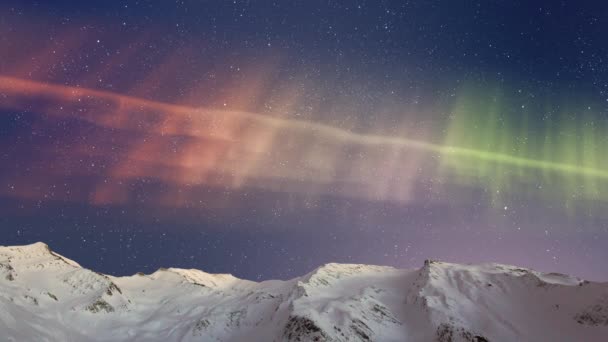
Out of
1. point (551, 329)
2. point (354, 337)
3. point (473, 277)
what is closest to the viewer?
point (551, 329)

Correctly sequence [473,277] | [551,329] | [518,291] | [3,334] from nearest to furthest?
[3,334]
[551,329]
[518,291]
[473,277]

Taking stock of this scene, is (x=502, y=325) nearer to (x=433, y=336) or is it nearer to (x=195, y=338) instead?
(x=433, y=336)

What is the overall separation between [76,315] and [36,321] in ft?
90.3

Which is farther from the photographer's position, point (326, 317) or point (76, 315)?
point (76, 315)

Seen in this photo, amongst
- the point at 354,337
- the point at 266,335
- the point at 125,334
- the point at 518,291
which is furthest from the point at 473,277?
the point at 125,334

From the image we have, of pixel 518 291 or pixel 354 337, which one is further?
pixel 518 291

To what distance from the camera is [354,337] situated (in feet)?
531

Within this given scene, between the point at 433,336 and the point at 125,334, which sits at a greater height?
the point at 433,336

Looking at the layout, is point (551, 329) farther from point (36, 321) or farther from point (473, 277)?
point (36, 321)

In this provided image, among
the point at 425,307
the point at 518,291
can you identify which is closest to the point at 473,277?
the point at 518,291

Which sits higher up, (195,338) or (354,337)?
(354,337)

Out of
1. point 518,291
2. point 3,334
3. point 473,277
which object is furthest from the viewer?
point 473,277

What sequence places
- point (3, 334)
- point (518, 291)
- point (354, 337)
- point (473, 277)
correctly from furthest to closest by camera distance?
point (473, 277), point (518, 291), point (354, 337), point (3, 334)

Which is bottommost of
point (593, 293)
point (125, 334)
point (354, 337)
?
point (125, 334)
